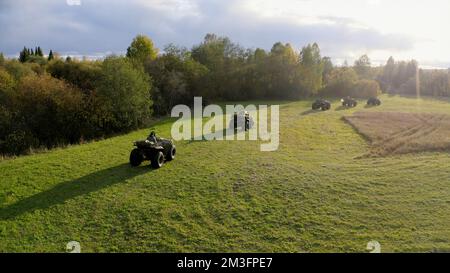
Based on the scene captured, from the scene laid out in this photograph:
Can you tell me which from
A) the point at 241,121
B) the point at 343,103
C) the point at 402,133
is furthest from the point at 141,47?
the point at 402,133

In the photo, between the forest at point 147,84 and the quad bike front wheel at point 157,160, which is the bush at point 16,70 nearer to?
the forest at point 147,84

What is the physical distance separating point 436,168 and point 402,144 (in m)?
6.70

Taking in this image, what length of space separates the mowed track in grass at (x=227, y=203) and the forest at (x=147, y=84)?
11.7 meters

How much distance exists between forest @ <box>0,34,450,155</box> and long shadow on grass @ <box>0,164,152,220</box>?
1106 centimetres

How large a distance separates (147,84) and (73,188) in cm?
2489

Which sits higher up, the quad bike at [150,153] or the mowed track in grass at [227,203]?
the quad bike at [150,153]

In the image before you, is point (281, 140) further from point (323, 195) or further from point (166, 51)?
point (166, 51)

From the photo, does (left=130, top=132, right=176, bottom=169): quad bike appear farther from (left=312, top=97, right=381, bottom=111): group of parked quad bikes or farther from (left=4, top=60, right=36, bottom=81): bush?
(left=4, top=60, right=36, bottom=81): bush

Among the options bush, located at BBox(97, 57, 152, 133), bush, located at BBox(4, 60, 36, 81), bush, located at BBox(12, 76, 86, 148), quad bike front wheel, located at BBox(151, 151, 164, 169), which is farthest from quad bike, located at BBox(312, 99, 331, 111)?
bush, located at BBox(4, 60, 36, 81)

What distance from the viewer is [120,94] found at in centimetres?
3384

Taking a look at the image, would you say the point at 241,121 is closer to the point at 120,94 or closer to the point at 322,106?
the point at 120,94

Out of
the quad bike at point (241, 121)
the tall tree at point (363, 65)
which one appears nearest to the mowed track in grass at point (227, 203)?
the quad bike at point (241, 121)

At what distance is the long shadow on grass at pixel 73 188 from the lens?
12516 mm

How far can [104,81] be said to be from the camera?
33.5m
